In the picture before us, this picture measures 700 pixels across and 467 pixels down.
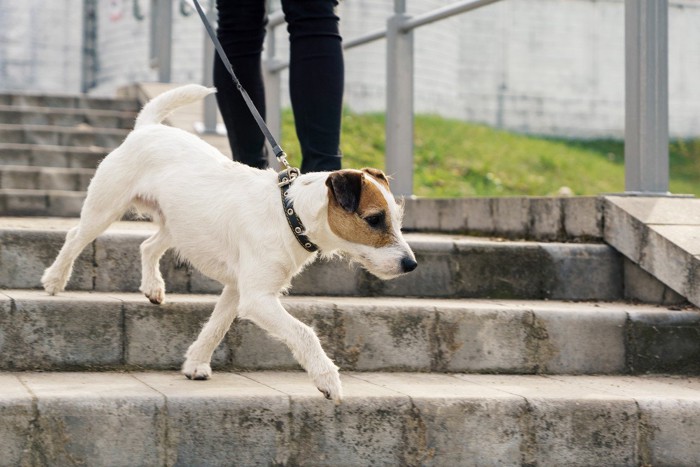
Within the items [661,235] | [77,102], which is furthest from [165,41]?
[661,235]

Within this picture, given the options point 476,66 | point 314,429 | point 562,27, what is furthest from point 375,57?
point 314,429

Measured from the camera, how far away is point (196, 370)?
3080 millimetres

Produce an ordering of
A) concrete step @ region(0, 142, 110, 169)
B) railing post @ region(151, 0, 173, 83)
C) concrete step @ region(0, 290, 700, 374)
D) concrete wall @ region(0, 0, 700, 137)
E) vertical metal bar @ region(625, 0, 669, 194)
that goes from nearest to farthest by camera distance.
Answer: concrete step @ region(0, 290, 700, 374) → vertical metal bar @ region(625, 0, 669, 194) → concrete step @ region(0, 142, 110, 169) → railing post @ region(151, 0, 173, 83) → concrete wall @ region(0, 0, 700, 137)

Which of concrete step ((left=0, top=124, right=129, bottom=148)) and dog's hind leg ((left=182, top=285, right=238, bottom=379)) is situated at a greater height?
concrete step ((left=0, top=124, right=129, bottom=148))

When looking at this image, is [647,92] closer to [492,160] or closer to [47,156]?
[47,156]

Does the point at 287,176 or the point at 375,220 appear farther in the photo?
the point at 287,176

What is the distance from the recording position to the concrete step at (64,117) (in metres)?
7.35

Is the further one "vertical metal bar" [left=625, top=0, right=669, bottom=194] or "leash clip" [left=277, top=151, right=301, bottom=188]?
"vertical metal bar" [left=625, top=0, right=669, bottom=194]

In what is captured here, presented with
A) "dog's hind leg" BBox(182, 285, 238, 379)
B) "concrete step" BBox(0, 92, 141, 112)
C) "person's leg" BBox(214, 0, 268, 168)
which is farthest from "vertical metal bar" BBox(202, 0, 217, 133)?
"dog's hind leg" BBox(182, 285, 238, 379)

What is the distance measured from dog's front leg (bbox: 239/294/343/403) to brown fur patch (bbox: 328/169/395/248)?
29 cm

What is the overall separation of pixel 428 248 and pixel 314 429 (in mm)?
1417

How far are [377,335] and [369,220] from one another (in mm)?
791

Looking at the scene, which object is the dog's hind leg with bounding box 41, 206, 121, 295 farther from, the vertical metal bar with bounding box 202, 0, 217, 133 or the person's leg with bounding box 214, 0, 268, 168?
the vertical metal bar with bounding box 202, 0, 217, 133

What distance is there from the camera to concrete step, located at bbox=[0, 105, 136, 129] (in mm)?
7352
